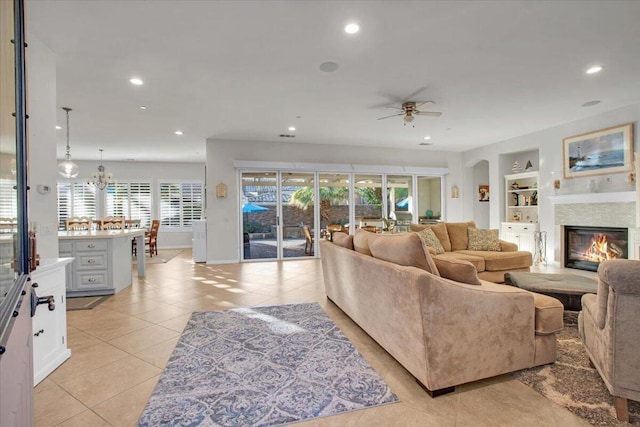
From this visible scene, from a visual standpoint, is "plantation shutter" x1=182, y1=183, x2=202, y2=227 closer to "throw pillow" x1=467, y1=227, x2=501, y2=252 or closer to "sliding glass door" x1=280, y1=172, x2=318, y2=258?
"sliding glass door" x1=280, y1=172, x2=318, y2=258

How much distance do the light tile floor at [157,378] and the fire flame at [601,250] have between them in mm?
4904

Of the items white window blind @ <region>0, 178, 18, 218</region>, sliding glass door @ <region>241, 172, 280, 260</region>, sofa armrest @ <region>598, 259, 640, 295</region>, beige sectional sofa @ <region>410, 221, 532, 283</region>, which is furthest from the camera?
sliding glass door @ <region>241, 172, 280, 260</region>

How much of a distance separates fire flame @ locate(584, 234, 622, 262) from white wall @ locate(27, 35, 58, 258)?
787cm

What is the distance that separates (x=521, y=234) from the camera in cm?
693

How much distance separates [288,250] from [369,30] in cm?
562

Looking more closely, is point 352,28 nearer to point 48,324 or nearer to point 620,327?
point 620,327

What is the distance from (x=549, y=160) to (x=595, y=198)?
4.24ft

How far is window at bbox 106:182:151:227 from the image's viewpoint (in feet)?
32.3

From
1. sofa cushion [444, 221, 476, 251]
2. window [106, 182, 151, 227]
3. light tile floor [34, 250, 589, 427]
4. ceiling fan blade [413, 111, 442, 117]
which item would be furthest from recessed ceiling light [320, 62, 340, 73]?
window [106, 182, 151, 227]

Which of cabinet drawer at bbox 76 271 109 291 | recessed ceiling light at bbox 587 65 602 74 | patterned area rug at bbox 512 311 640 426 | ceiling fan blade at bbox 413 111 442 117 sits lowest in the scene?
patterned area rug at bbox 512 311 640 426

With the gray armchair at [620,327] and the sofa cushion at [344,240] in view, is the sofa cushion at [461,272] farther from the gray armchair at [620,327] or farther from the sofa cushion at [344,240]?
Result: the sofa cushion at [344,240]

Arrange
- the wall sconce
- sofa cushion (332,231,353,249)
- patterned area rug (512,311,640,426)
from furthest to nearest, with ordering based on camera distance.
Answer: the wall sconce < sofa cushion (332,231,353,249) < patterned area rug (512,311,640,426)

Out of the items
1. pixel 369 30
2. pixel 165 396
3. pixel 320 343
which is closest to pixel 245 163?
pixel 369 30

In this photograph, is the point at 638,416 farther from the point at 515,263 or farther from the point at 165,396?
the point at 515,263
